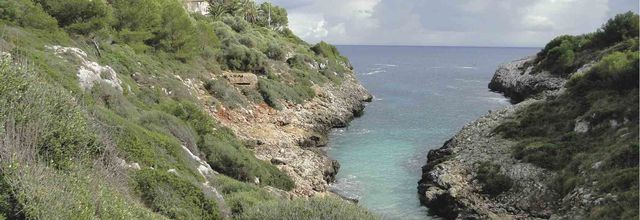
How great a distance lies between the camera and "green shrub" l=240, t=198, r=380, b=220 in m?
12.3

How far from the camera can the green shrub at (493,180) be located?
2356 centimetres

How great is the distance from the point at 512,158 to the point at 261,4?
9038 cm

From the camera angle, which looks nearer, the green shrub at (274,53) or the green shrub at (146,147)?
the green shrub at (146,147)

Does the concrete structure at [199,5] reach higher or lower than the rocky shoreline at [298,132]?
higher

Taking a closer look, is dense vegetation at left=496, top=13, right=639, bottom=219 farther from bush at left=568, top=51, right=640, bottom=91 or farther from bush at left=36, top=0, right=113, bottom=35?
bush at left=36, top=0, right=113, bottom=35

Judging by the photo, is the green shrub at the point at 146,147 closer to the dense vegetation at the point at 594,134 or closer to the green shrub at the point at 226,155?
the green shrub at the point at 226,155

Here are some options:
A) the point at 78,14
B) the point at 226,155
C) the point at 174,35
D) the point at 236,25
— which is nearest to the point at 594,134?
the point at 226,155

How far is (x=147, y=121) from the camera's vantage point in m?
20.3

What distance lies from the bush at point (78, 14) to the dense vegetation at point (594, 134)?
25064 mm

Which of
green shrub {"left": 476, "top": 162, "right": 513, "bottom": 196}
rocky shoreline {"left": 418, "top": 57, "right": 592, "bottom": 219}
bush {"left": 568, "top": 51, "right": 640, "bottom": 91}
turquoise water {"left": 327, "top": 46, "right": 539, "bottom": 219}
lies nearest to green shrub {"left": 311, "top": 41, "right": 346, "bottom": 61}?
turquoise water {"left": 327, "top": 46, "right": 539, "bottom": 219}

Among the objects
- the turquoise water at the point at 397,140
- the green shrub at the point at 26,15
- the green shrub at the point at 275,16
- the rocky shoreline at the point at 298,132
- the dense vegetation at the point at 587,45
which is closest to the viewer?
the green shrub at the point at 26,15

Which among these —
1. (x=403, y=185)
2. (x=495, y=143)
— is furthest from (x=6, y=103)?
(x=495, y=143)

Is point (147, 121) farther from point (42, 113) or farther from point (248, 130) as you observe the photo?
point (248, 130)

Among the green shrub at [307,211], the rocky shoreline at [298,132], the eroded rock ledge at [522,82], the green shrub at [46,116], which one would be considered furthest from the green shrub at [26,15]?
the eroded rock ledge at [522,82]
